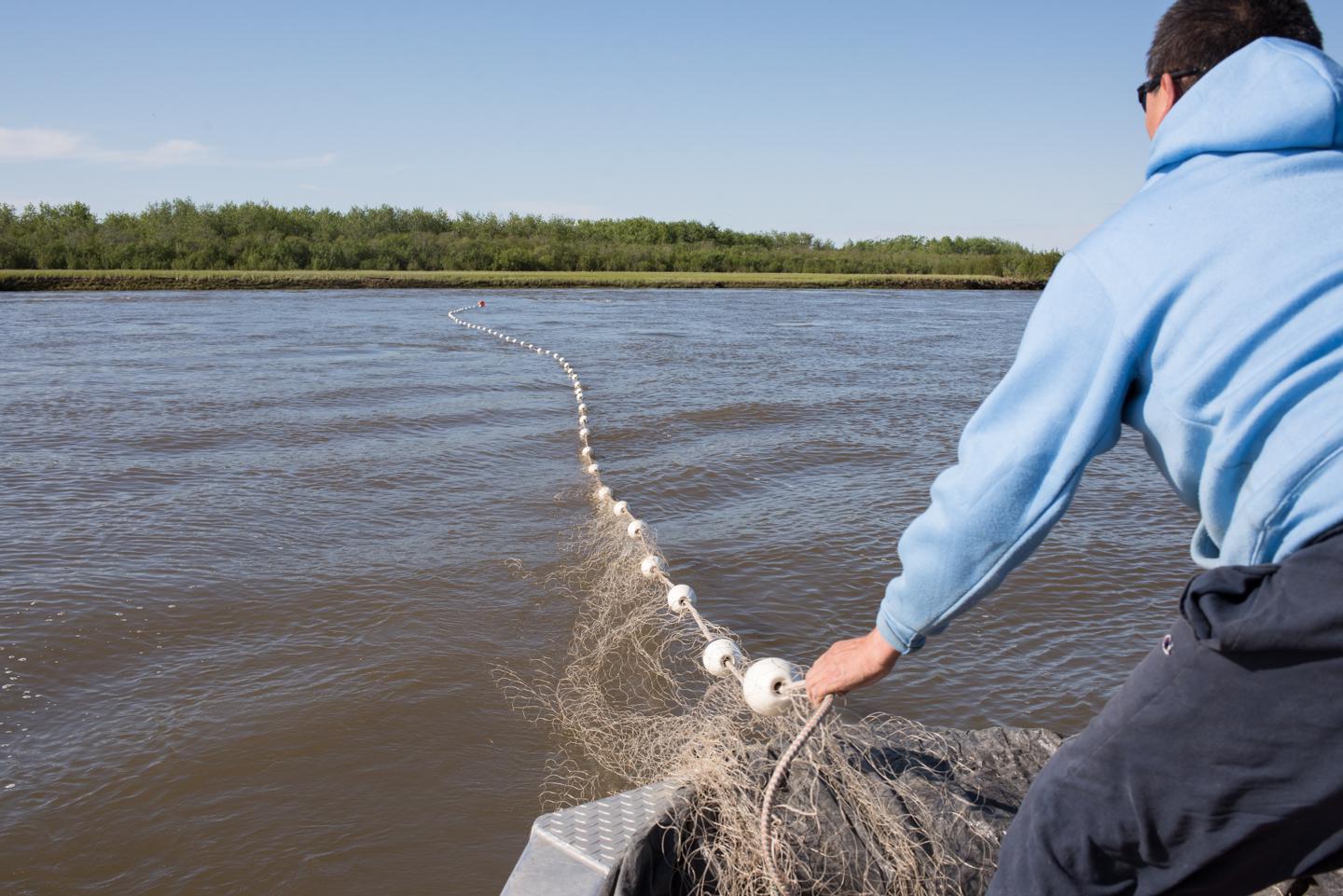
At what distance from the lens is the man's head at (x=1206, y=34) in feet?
5.65

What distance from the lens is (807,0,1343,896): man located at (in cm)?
144

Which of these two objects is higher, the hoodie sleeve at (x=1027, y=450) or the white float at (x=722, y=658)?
the hoodie sleeve at (x=1027, y=450)

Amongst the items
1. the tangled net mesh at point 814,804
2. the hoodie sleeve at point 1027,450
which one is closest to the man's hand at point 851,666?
the hoodie sleeve at point 1027,450

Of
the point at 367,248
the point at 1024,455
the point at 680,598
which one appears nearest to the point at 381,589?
the point at 680,598

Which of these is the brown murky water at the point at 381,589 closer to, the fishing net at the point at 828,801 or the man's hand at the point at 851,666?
the fishing net at the point at 828,801

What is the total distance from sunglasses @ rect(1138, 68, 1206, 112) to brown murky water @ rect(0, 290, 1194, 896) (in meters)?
3.09

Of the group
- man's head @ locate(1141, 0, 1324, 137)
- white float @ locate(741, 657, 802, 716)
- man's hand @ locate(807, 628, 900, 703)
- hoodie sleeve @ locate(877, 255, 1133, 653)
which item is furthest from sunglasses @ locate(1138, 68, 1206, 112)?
white float @ locate(741, 657, 802, 716)

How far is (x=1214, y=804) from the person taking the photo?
155 centimetres

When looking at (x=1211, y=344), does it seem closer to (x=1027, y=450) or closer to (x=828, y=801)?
(x=1027, y=450)

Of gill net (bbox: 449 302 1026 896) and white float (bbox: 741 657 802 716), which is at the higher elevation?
white float (bbox: 741 657 802 716)

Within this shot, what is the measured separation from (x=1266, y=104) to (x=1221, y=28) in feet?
0.93

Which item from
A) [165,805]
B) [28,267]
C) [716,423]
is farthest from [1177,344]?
[28,267]

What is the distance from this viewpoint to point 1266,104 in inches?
60.6

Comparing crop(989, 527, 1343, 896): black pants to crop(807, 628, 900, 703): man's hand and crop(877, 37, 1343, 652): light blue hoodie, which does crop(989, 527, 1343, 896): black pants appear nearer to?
crop(877, 37, 1343, 652): light blue hoodie
